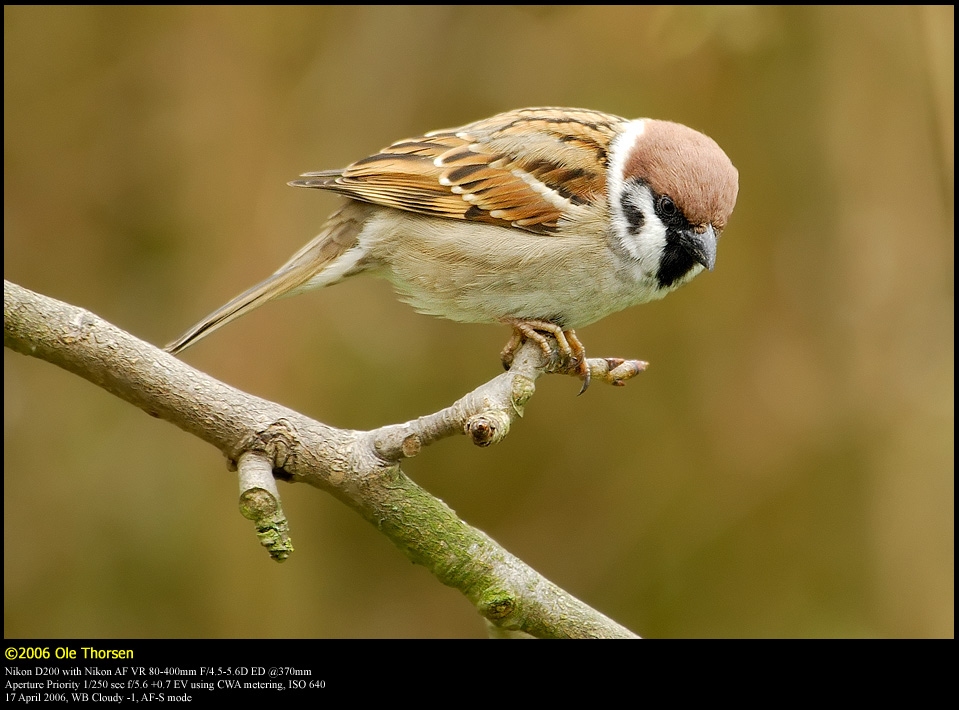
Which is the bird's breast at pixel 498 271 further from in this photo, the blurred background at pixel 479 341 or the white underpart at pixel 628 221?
the blurred background at pixel 479 341

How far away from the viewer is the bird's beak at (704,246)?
10.6ft

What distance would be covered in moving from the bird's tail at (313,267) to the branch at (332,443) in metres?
0.89

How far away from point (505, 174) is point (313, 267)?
800 millimetres

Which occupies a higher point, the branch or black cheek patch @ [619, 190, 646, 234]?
black cheek patch @ [619, 190, 646, 234]

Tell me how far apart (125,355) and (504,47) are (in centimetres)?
387

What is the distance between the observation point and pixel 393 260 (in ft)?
11.9

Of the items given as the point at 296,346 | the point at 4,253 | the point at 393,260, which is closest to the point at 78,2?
the point at 4,253

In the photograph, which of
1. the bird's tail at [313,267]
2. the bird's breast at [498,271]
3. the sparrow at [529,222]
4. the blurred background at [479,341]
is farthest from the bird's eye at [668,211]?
the blurred background at [479,341]

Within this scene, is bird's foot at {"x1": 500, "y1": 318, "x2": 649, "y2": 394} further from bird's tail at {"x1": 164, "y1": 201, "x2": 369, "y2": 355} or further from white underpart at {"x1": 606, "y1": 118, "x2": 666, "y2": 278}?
bird's tail at {"x1": 164, "y1": 201, "x2": 369, "y2": 355}

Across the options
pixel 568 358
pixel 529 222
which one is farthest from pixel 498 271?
pixel 568 358

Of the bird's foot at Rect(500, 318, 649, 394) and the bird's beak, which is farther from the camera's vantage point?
the bird's beak

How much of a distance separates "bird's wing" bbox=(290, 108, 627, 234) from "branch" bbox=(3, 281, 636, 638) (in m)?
1.11

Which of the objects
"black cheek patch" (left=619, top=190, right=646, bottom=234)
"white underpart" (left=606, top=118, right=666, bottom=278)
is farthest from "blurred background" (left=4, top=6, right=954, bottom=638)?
"black cheek patch" (left=619, top=190, right=646, bottom=234)

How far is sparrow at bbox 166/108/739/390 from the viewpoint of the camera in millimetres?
3275
